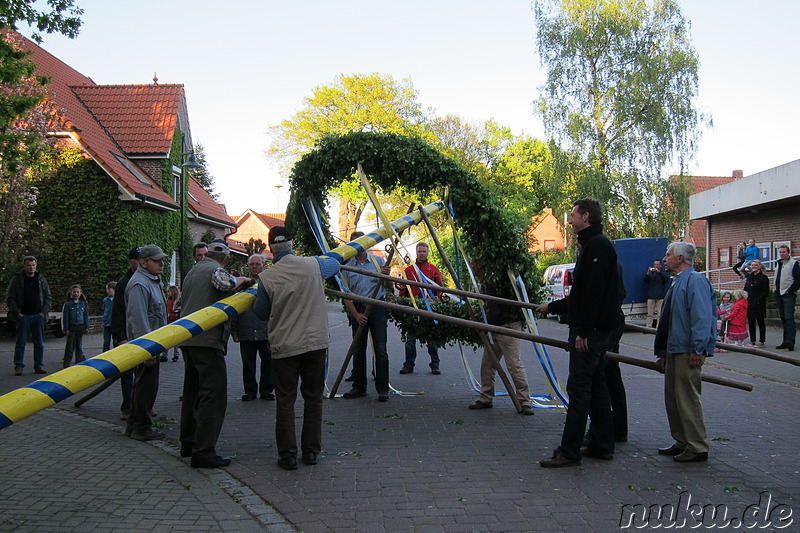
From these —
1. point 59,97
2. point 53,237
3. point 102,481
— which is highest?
point 59,97

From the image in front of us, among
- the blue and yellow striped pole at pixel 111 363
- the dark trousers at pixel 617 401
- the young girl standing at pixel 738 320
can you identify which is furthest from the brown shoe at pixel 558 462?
the young girl standing at pixel 738 320

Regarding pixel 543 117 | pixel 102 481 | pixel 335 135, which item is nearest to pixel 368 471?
pixel 102 481

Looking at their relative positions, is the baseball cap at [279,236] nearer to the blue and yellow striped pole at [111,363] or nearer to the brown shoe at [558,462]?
the blue and yellow striped pole at [111,363]

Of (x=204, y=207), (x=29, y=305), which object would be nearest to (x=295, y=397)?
(x=29, y=305)

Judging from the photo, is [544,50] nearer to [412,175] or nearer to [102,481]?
[412,175]

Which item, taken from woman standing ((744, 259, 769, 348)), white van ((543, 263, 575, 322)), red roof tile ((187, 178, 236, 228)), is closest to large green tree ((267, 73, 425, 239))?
red roof tile ((187, 178, 236, 228))

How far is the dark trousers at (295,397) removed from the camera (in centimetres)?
566

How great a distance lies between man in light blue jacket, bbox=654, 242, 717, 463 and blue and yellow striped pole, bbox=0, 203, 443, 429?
3630 mm

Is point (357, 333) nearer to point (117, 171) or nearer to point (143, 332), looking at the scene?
point (143, 332)

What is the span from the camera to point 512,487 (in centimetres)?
507

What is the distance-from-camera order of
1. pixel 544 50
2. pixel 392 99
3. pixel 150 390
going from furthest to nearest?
pixel 392 99 → pixel 544 50 → pixel 150 390

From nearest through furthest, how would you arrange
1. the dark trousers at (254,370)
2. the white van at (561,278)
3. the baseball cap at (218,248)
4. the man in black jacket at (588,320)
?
the man in black jacket at (588,320), the baseball cap at (218,248), the dark trousers at (254,370), the white van at (561,278)

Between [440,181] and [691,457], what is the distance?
384 cm

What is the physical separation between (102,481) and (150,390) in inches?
60.8
